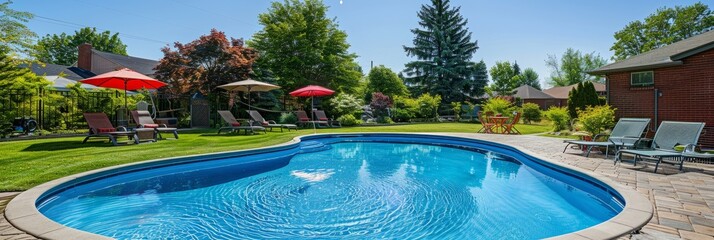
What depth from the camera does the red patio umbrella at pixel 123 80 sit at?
928 centimetres

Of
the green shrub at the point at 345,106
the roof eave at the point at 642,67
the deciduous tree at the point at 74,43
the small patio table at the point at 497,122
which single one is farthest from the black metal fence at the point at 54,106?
the deciduous tree at the point at 74,43

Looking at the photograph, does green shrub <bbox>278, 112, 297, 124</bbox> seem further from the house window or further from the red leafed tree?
the house window

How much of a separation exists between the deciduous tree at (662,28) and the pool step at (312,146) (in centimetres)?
3560

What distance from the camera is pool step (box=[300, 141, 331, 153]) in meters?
9.98

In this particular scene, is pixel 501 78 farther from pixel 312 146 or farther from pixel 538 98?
pixel 312 146

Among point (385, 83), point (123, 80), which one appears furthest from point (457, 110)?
point (123, 80)

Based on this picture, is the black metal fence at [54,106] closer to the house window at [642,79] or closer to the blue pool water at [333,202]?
the blue pool water at [333,202]

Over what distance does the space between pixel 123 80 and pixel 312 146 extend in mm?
5980

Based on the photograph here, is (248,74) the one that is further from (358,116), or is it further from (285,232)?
(285,232)

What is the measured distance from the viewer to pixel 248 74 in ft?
54.2

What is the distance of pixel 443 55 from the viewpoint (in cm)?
2800

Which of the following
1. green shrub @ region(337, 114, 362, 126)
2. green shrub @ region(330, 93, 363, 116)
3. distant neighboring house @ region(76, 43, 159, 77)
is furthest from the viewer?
distant neighboring house @ region(76, 43, 159, 77)

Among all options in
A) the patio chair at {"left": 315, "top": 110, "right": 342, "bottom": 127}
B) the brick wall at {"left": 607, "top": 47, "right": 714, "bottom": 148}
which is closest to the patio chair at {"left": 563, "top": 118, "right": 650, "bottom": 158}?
the brick wall at {"left": 607, "top": 47, "right": 714, "bottom": 148}

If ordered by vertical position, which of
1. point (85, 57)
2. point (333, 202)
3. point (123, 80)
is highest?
point (85, 57)
